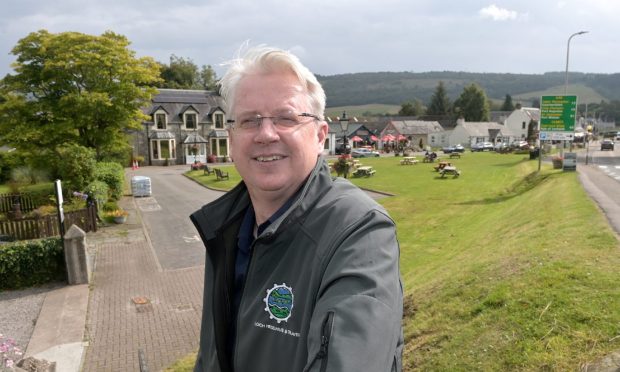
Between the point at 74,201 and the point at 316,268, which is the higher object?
the point at 316,268

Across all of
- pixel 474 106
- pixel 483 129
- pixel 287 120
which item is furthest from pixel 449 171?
pixel 474 106

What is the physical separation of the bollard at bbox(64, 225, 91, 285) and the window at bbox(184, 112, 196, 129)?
127ft

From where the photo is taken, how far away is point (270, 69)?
6.13ft

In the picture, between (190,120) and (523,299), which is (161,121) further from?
(523,299)

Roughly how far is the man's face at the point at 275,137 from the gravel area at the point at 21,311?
8.19m

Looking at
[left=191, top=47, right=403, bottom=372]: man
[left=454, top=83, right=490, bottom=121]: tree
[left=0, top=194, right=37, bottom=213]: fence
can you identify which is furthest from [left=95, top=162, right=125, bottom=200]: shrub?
[left=454, top=83, right=490, bottom=121]: tree

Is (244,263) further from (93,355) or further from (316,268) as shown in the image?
(93,355)

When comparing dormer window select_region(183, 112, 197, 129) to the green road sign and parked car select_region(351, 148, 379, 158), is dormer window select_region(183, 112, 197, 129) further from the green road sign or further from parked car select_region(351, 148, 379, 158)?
the green road sign

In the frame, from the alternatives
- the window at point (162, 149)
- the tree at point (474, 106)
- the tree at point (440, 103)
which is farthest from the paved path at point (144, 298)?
the tree at point (440, 103)

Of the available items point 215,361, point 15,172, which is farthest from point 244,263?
point 15,172

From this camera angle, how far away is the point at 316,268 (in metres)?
1.47

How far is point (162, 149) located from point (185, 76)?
33.8m

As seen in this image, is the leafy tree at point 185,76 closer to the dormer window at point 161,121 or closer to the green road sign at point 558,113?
the dormer window at point 161,121

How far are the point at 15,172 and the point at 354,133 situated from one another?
53.9 meters
